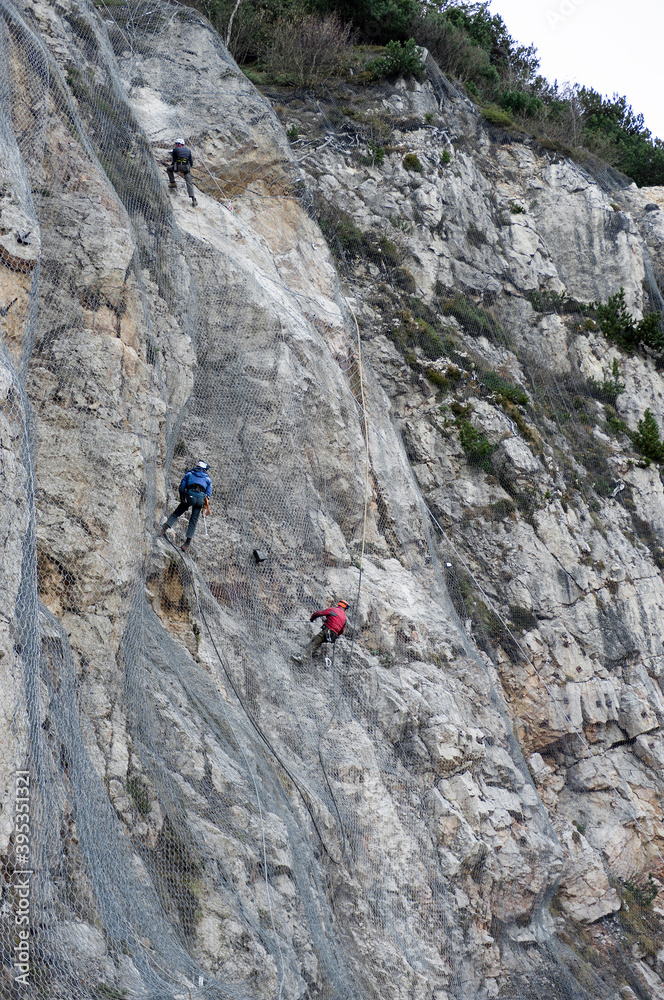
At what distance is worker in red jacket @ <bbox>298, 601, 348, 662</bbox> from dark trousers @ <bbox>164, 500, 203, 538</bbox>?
6.09ft

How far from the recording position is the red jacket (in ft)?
30.2

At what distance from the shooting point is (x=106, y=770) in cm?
613

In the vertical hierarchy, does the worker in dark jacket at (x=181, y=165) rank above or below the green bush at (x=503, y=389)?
above

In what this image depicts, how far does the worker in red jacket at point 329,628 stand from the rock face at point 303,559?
23 centimetres

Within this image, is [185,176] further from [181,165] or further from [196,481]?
[196,481]

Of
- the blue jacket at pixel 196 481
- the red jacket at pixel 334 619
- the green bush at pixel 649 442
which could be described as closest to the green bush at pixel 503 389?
the green bush at pixel 649 442

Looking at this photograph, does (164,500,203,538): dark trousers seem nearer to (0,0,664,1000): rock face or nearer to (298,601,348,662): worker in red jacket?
(0,0,664,1000): rock face

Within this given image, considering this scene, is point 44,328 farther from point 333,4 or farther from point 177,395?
point 333,4

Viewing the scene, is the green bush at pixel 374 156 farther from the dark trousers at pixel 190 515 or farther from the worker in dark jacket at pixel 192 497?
the dark trousers at pixel 190 515

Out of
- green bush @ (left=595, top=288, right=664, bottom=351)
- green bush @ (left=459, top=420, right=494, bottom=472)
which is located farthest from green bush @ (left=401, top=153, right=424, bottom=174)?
green bush @ (left=459, top=420, right=494, bottom=472)

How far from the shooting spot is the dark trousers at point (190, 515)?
863 centimetres

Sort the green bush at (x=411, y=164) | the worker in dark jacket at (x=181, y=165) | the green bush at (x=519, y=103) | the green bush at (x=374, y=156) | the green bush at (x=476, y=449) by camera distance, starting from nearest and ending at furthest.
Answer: the worker in dark jacket at (x=181, y=165), the green bush at (x=476, y=449), the green bush at (x=374, y=156), the green bush at (x=411, y=164), the green bush at (x=519, y=103)

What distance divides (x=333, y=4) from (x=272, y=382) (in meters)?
14.6


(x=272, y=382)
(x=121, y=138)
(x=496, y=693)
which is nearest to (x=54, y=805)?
(x=272, y=382)
